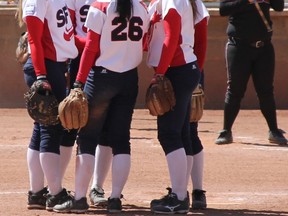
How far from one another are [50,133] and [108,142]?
57cm

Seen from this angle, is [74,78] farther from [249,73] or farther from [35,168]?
[249,73]

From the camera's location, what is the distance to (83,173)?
25.8 ft

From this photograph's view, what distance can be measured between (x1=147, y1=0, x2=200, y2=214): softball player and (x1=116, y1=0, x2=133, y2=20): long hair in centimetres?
27

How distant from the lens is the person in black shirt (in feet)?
39.1

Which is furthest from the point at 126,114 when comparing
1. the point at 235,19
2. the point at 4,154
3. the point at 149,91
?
the point at 235,19

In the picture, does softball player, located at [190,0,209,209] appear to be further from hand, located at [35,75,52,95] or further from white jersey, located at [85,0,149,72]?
hand, located at [35,75,52,95]

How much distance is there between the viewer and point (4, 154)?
37.1ft

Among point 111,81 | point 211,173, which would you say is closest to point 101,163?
point 111,81

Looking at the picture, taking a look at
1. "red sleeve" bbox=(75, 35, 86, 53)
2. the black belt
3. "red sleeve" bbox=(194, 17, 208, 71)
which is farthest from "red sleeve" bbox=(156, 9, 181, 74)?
the black belt

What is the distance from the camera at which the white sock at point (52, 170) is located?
8039 mm

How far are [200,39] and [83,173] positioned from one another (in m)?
1.49

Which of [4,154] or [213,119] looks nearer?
[4,154]

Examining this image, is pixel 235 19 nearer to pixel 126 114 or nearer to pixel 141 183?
pixel 141 183

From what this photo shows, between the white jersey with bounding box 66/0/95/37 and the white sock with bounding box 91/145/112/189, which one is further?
the white jersey with bounding box 66/0/95/37
